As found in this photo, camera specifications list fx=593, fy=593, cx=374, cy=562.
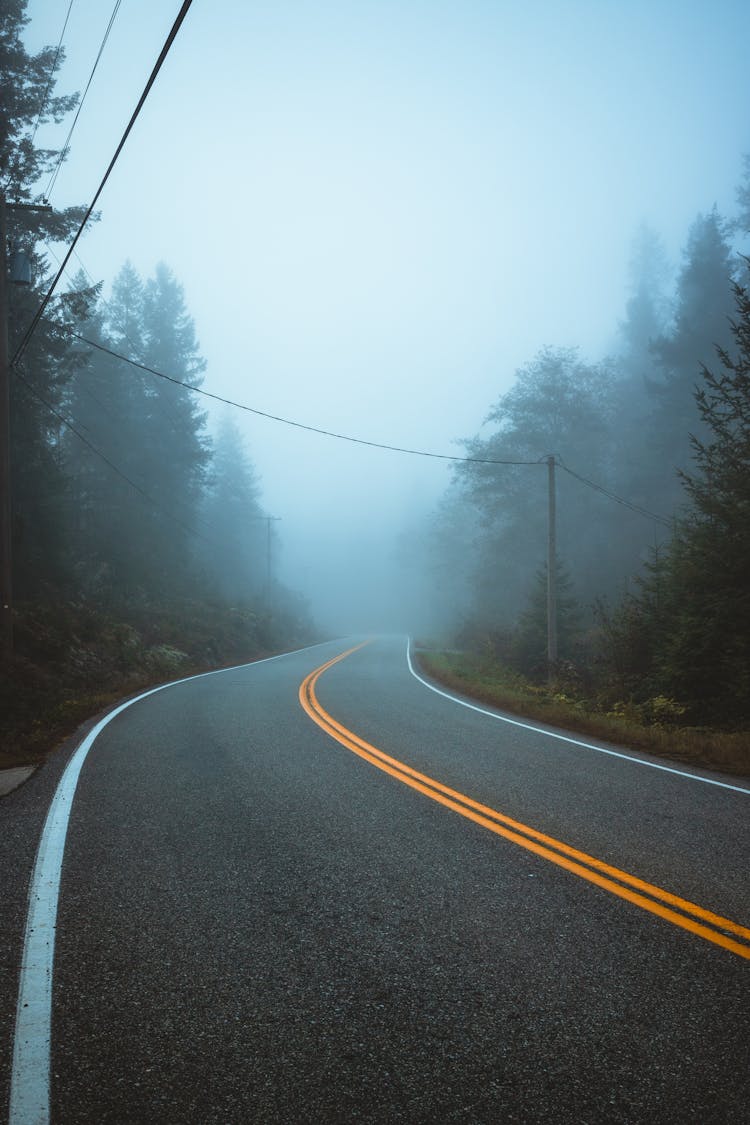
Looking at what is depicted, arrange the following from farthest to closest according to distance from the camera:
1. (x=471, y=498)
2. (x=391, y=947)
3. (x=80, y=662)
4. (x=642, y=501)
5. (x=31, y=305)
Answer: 1. (x=471, y=498)
2. (x=642, y=501)
3. (x=31, y=305)
4. (x=80, y=662)
5. (x=391, y=947)

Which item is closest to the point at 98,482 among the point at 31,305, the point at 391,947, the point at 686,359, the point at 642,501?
the point at 31,305

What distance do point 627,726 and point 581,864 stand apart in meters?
6.73

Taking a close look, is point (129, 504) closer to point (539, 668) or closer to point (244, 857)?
point (539, 668)

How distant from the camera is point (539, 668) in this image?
66.4 ft

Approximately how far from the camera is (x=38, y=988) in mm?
2719

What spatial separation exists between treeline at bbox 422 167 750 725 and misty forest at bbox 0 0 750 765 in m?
0.08

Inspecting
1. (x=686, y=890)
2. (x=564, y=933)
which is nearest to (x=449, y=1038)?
(x=564, y=933)

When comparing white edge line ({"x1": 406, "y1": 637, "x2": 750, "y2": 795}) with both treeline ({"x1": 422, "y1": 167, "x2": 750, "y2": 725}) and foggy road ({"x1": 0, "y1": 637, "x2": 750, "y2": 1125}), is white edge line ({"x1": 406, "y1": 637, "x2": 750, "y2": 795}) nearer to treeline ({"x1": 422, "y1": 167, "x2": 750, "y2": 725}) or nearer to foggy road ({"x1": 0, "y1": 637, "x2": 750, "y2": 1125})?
foggy road ({"x1": 0, "y1": 637, "x2": 750, "y2": 1125})

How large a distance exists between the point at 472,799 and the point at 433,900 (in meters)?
2.12

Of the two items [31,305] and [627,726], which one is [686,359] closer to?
[627,726]

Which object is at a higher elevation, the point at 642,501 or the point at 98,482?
the point at 98,482

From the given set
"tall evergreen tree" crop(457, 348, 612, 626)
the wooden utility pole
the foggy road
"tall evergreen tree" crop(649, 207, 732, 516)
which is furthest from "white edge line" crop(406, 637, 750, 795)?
"tall evergreen tree" crop(457, 348, 612, 626)

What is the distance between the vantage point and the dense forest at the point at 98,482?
51.5ft

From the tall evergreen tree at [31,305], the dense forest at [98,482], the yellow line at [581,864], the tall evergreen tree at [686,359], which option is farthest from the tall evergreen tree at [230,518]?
the yellow line at [581,864]
